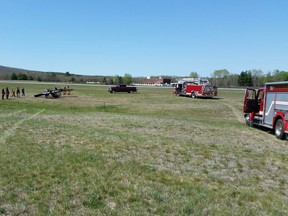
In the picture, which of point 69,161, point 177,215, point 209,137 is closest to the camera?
point 177,215

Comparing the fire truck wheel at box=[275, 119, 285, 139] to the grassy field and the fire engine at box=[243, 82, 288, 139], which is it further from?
the grassy field

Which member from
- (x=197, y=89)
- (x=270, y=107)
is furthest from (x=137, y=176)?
(x=197, y=89)

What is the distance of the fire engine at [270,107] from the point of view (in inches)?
560

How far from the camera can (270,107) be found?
1577cm

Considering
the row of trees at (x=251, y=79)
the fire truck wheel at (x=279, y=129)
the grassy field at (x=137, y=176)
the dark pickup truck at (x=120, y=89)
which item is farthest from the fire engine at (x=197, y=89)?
the row of trees at (x=251, y=79)

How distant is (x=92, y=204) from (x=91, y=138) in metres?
6.44

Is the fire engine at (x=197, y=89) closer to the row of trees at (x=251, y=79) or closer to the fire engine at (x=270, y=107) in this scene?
the fire engine at (x=270, y=107)

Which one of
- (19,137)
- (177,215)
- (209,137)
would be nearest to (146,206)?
(177,215)

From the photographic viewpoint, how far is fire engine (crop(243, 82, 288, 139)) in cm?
1423

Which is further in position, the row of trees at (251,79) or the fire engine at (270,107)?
the row of trees at (251,79)

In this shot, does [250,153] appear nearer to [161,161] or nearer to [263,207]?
[161,161]

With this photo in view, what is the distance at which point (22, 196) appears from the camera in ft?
17.7

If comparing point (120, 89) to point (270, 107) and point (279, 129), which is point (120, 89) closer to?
point (270, 107)

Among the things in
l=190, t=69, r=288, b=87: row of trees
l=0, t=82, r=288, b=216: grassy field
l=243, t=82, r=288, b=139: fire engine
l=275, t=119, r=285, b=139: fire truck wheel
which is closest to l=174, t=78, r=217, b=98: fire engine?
l=243, t=82, r=288, b=139: fire engine
